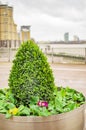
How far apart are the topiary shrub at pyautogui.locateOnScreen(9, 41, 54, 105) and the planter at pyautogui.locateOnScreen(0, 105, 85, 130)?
0.28 m

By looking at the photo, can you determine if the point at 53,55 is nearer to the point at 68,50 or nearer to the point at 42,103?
the point at 68,50

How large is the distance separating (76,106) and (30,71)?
18.6 inches

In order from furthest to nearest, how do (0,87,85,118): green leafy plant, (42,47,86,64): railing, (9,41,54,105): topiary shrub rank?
1. (42,47,86,64): railing
2. (9,41,54,105): topiary shrub
3. (0,87,85,118): green leafy plant

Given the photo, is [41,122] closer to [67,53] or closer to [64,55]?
[64,55]

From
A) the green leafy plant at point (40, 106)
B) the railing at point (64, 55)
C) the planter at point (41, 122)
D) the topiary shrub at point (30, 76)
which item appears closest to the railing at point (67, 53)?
the railing at point (64, 55)

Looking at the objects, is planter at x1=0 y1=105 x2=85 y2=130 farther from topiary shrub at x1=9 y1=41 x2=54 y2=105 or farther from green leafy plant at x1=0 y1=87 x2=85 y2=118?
topiary shrub at x1=9 y1=41 x2=54 y2=105

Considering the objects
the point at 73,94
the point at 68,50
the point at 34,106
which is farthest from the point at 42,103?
the point at 68,50

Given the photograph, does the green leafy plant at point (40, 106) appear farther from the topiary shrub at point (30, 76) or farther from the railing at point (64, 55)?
the railing at point (64, 55)

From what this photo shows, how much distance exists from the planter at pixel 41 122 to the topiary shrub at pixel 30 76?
28 centimetres

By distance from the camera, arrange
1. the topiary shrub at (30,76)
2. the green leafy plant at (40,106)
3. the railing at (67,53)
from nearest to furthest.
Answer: the green leafy plant at (40,106), the topiary shrub at (30,76), the railing at (67,53)

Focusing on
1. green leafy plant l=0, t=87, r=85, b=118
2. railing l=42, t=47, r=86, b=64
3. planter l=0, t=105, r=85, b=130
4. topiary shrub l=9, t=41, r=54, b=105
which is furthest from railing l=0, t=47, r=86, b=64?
planter l=0, t=105, r=85, b=130

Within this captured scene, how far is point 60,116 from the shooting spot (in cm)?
183

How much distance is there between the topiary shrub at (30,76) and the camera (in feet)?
6.69

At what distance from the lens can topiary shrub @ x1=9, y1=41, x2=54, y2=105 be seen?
204 centimetres
